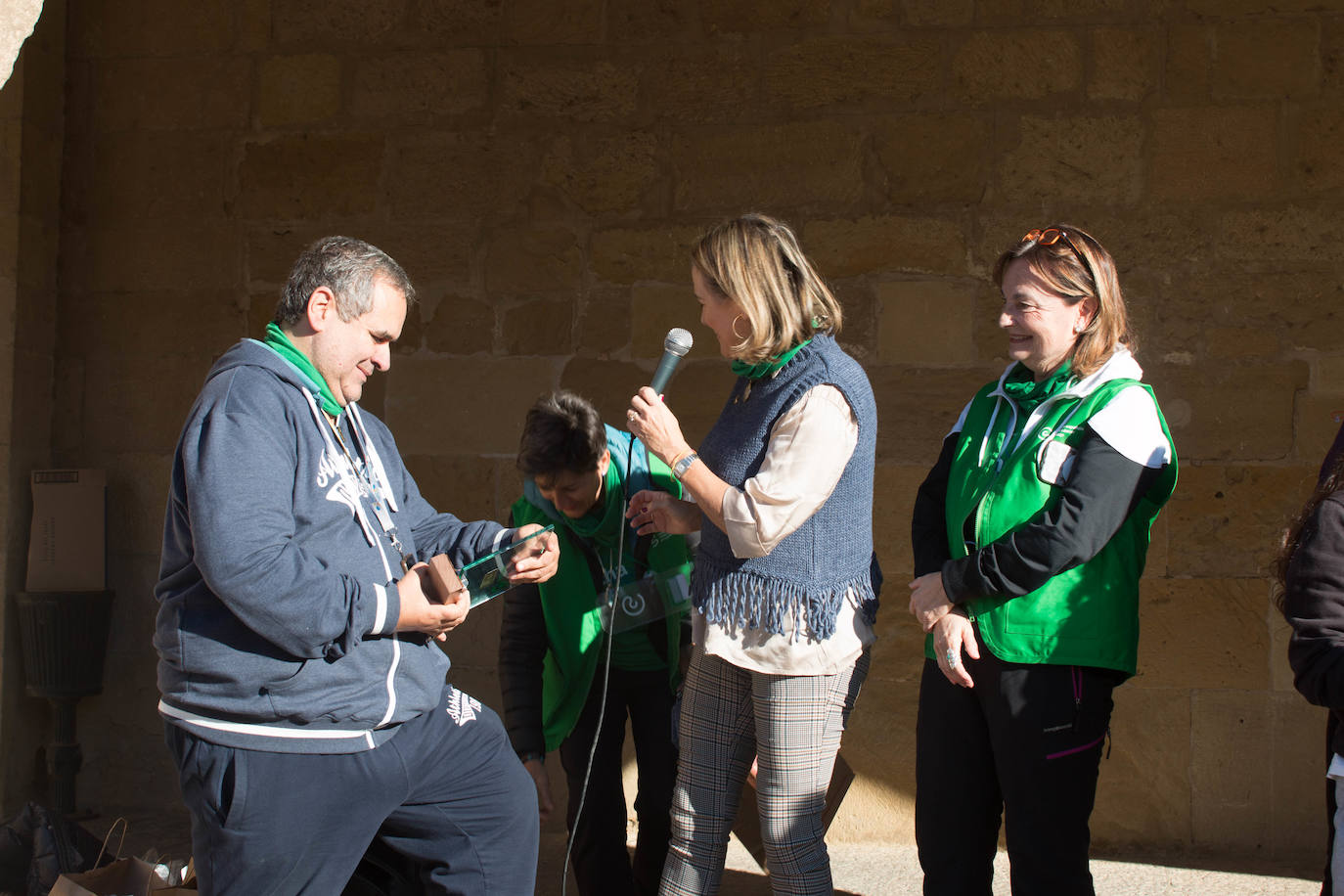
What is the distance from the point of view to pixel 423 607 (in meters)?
1.96

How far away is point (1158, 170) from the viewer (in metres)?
3.60

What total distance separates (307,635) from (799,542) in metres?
0.97

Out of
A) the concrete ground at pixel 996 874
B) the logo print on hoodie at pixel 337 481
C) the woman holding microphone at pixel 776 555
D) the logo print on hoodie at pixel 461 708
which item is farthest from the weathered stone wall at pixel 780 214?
the logo print on hoodie at pixel 337 481

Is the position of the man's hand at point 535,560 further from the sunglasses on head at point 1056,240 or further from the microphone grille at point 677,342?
the sunglasses on head at point 1056,240

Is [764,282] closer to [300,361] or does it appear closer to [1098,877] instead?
[300,361]

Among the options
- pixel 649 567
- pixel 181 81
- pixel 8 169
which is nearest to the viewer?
pixel 649 567

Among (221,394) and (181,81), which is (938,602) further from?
(181,81)

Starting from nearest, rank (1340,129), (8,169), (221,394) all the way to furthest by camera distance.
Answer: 1. (221,394)
2. (1340,129)
3. (8,169)

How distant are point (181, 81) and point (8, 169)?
66cm

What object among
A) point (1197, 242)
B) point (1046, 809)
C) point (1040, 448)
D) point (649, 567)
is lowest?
point (1046, 809)

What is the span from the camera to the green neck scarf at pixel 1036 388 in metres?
2.26

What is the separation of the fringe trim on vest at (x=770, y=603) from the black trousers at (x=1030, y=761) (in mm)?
302

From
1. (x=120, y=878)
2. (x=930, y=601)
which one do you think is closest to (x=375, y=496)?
(x=930, y=601)

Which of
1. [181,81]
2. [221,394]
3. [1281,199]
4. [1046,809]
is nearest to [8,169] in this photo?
[181,81]
